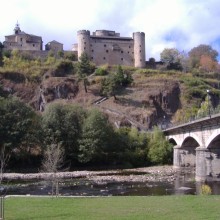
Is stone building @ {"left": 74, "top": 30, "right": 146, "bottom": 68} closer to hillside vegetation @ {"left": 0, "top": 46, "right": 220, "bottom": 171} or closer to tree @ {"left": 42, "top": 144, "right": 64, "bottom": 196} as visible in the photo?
hillside vegetation @ {"left": 0, "top": 46, "right": 220, "bottom": 171}

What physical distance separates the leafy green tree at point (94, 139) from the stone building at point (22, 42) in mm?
66534

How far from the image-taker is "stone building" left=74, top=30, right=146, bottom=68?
12775 cm

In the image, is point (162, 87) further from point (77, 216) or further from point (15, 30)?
point (77, 216)

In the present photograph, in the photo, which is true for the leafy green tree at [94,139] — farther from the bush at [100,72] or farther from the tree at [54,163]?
the bush at [100,72]

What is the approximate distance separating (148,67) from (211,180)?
88.5m

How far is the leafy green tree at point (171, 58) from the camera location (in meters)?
132

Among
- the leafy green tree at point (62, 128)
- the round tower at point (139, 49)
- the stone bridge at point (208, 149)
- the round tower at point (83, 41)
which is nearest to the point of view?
the stone bridge at point (208, 149)

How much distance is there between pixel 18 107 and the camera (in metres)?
62.1

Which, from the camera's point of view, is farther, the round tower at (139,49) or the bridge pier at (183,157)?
the round tower at (139,49)

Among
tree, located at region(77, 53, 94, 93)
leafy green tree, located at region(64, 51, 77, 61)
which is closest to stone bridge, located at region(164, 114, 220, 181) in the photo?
tree, located at region(77, 53, 94, 93)

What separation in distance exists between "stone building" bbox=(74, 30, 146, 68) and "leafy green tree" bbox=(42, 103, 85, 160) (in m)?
65.0

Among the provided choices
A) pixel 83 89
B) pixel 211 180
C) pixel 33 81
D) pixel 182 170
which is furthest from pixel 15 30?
pixel 211 180

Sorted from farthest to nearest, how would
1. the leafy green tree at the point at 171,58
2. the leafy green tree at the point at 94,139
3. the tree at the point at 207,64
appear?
the tree at the point at 207,64
the leafy green tree at the point at 171,58
the leafy green tree at the point at 94,139

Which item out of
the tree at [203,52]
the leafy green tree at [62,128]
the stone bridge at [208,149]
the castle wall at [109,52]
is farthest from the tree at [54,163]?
the tree at [203,52]
